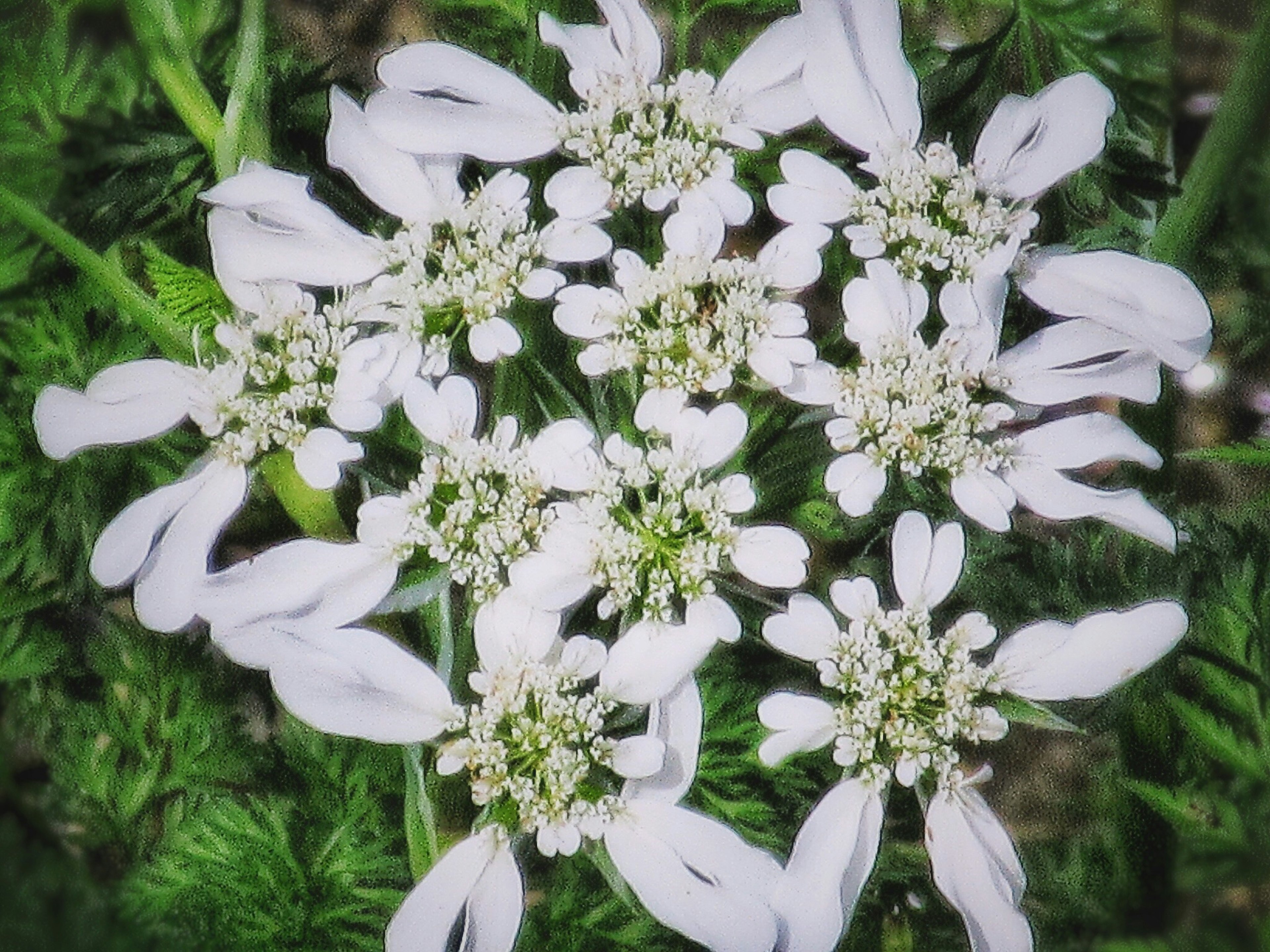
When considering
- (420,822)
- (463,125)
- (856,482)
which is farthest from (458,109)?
(420,822)

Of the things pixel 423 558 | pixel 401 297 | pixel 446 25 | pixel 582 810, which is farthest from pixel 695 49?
pixel 582 810

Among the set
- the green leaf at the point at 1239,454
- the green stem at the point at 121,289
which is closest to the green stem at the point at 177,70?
the green stem at the point at 121,289

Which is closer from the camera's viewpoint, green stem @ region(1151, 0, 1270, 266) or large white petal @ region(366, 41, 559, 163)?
large white petal @ region(366, 41, 559, 163)

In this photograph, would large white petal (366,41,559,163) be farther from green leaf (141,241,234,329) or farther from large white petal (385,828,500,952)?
large white petal (385,828,500,952)

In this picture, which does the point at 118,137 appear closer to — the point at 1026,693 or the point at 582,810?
the point at 582,810

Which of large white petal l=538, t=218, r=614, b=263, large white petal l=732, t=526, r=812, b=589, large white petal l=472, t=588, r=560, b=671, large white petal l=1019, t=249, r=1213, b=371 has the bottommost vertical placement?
large white petal l=472, t=588, r=560, b=671

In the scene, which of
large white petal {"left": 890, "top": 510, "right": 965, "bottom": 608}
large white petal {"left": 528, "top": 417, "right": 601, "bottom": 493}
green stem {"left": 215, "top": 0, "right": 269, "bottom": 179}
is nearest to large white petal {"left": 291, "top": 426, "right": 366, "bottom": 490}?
large white petal {"left": 528, "top": 417, "right": 601, "bottom": 493}
